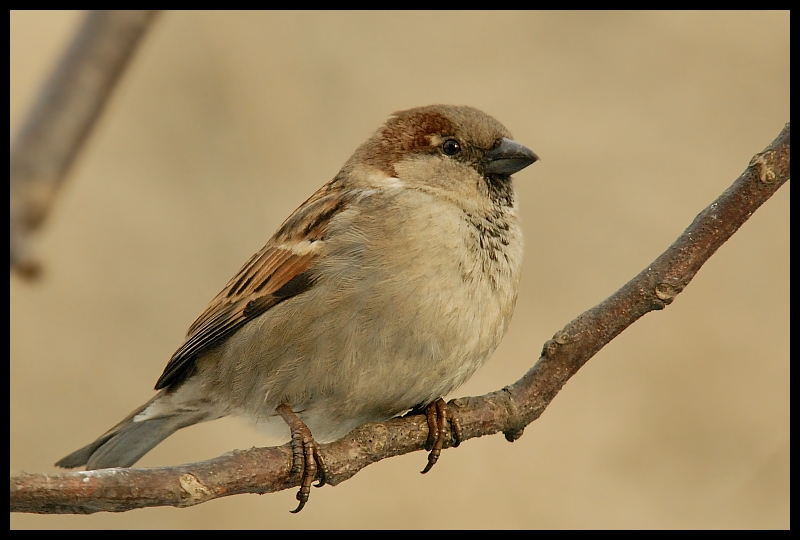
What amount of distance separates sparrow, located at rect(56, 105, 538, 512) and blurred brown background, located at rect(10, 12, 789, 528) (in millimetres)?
Result: 975

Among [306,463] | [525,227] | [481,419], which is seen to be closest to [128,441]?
[306,463]

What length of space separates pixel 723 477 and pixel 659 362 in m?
0.50

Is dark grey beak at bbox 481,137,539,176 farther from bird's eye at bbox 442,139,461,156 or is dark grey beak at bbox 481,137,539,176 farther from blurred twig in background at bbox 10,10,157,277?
blurred twig in background at bbox 10,10,157,277

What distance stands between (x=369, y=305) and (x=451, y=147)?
63 cm

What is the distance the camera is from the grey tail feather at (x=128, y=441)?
2545 millimetres

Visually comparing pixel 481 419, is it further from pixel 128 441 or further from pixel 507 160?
pixel 128 441

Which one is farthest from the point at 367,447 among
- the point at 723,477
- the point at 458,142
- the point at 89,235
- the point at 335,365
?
the point at 89,235

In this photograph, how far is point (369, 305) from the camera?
220cm

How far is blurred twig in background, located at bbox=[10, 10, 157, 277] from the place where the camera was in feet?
3.92

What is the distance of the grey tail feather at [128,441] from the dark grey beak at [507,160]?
1091 mm

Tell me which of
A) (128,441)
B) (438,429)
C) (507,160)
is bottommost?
(128,441)

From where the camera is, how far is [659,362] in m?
3.57

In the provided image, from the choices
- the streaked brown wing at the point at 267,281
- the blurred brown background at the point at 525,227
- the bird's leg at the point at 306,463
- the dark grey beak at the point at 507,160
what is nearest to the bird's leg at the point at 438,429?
the bird's leg at the point at 306,463

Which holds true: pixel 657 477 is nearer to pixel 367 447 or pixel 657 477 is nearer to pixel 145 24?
pixel 367 447
